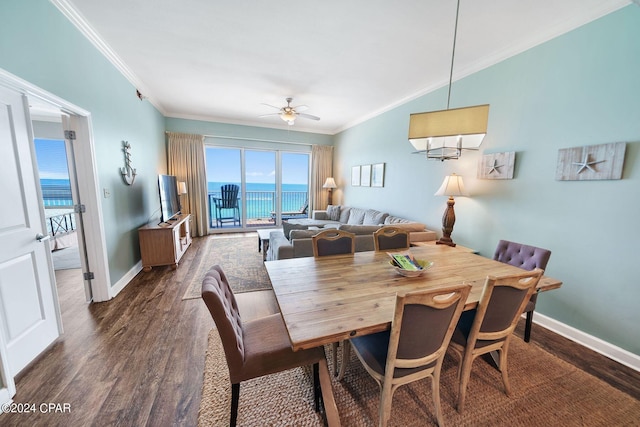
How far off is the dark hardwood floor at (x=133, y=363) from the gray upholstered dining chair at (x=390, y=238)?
1.38 m

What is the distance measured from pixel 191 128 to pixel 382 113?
14.8ft

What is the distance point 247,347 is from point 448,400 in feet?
4.51

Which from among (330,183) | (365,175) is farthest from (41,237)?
(330,183)

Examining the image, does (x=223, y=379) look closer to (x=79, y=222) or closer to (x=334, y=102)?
(x=79, y=222)

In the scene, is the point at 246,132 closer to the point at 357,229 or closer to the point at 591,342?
the point at 357,229

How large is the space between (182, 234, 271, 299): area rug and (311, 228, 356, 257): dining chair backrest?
131 cm

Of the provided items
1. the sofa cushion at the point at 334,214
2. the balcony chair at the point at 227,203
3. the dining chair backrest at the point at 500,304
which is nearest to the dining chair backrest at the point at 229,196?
the balcony chair at the point at 227,203

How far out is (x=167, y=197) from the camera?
3.99 metres

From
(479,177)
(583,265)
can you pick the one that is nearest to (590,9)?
(479,177)

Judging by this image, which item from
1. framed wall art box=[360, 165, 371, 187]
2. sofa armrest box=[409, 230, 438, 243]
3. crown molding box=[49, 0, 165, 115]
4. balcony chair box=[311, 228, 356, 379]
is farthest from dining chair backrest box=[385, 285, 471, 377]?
framed wall art box=[360, 165, 371, 187]

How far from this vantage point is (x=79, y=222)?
95.6 inches

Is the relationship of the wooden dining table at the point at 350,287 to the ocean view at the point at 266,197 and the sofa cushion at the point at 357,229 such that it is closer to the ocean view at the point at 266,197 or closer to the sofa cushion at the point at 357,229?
the sofa cushion at the point at 357,229

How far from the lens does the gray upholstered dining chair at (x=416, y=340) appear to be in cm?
103

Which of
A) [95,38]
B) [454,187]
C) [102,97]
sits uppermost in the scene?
[95,38]
